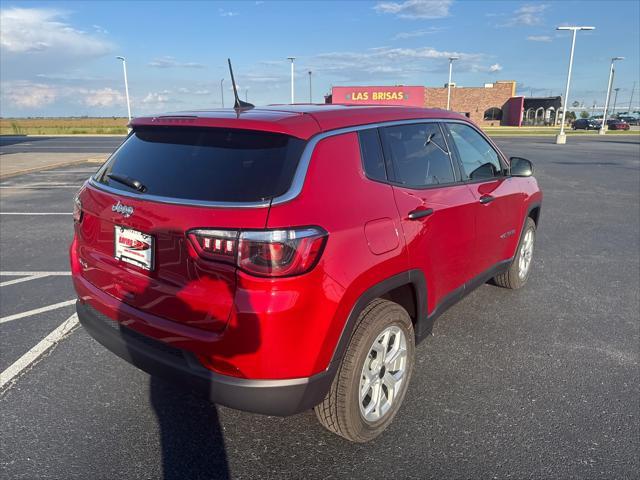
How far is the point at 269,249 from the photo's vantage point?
1.98 m

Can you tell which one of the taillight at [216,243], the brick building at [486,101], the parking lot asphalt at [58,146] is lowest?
the parking lot asphalt at [58,146]

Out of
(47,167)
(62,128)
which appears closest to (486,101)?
(62,128)

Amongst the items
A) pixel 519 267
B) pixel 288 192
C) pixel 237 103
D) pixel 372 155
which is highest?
pixel 237 103

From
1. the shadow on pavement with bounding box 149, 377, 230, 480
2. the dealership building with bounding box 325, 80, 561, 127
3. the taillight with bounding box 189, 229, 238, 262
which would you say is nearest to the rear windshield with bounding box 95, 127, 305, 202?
the taillight with bounding box 189, 229, 238, 262

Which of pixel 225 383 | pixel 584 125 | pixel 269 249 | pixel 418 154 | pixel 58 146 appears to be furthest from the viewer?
pixel 584 125

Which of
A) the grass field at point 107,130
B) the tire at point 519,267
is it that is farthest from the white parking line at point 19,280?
the grass field at point 107,130

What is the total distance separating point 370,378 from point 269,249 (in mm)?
1032

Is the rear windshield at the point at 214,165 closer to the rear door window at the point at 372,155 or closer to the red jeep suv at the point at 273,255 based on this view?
the red jeep suv at the point at 273,255

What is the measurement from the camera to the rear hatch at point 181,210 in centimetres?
208

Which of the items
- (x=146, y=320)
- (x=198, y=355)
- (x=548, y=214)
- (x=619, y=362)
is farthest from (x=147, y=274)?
(x=548, y=214)

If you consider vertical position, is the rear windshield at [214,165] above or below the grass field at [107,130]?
above

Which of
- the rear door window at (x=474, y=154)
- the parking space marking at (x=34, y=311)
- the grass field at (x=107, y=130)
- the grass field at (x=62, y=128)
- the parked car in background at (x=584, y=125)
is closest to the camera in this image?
the rear door window at (x=474, y=154)

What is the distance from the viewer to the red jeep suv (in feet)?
6.68

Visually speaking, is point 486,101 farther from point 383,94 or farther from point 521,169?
point 521,169
